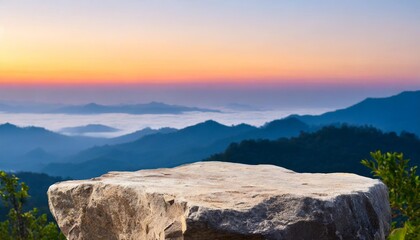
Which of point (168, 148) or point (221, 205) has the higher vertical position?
point (221, 205)

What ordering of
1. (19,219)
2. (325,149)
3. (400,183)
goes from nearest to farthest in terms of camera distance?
(400,183) < (19,219) < (325,149)

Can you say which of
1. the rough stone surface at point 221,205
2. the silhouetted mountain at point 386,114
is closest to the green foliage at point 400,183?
the rough stone surface at point 221,205

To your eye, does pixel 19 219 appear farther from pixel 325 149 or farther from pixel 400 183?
pixel 325 149

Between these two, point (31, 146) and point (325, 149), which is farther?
point (31, 146)

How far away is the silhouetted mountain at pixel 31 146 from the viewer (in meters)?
147

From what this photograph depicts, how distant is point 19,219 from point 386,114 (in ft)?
402

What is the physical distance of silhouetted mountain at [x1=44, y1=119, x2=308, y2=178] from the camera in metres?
103

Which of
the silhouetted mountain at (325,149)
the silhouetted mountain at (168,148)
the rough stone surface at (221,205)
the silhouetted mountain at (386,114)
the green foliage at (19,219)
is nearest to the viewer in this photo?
the rough stone surface at (221,205)

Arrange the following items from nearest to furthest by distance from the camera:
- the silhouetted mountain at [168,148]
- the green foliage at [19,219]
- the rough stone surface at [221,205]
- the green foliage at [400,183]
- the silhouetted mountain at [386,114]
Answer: the rough stone surface at [221,205] → the green foliage at [400,183] → the green foliage at [19,219] → the silhouetted mountain at [168,148] → the silhouetted mountain at [386,114]

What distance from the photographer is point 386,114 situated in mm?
123562

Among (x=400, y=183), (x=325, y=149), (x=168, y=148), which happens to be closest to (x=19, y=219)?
(x=400, y=183)

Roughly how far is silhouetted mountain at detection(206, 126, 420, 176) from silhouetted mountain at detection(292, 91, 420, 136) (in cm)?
5594

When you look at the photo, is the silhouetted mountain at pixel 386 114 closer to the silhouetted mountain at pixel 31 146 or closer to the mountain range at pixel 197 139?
the mountain range at pixel 197 139

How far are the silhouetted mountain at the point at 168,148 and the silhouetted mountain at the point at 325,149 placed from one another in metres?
37.2
